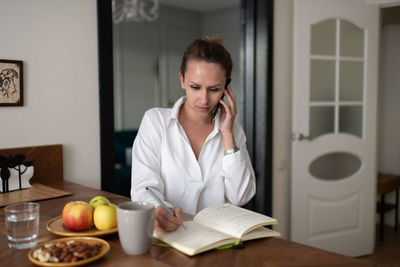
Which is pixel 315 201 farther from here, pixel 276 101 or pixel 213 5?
pixel 213 5

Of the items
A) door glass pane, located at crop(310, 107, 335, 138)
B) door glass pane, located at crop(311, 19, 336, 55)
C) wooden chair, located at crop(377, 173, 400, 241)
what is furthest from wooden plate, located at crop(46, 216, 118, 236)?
wooden chair, located at crop(377, 173, 400, 241)

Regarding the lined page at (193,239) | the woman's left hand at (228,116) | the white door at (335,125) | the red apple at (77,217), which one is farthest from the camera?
the white door at (335,125)

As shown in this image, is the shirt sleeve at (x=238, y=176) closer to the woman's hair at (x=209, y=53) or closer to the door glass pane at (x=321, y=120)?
the woman's hair at (x=209, y=53)

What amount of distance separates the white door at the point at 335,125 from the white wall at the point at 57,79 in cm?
168

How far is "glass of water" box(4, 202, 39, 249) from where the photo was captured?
1062 millimetres

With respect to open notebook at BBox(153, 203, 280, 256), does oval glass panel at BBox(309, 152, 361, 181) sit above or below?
below

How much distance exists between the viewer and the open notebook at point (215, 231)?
107cm

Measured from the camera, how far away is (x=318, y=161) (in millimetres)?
3359

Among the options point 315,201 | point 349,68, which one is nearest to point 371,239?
point 315,201

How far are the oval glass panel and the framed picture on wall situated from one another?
7.72 ft

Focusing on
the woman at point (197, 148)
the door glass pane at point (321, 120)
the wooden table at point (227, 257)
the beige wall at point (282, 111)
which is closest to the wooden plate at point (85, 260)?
the wooden table at point (227, 257)

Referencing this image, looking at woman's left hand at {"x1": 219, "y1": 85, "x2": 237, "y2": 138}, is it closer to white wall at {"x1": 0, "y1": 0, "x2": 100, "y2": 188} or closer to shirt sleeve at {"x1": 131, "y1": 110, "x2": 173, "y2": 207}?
shirt sleeve at {"x1": 131, "y1": 110, "x2": 173, "y2": 207}

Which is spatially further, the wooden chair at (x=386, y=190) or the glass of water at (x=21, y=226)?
the wooden chair at (x=386, y=190)

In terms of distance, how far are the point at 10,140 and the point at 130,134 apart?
3.65 meters
